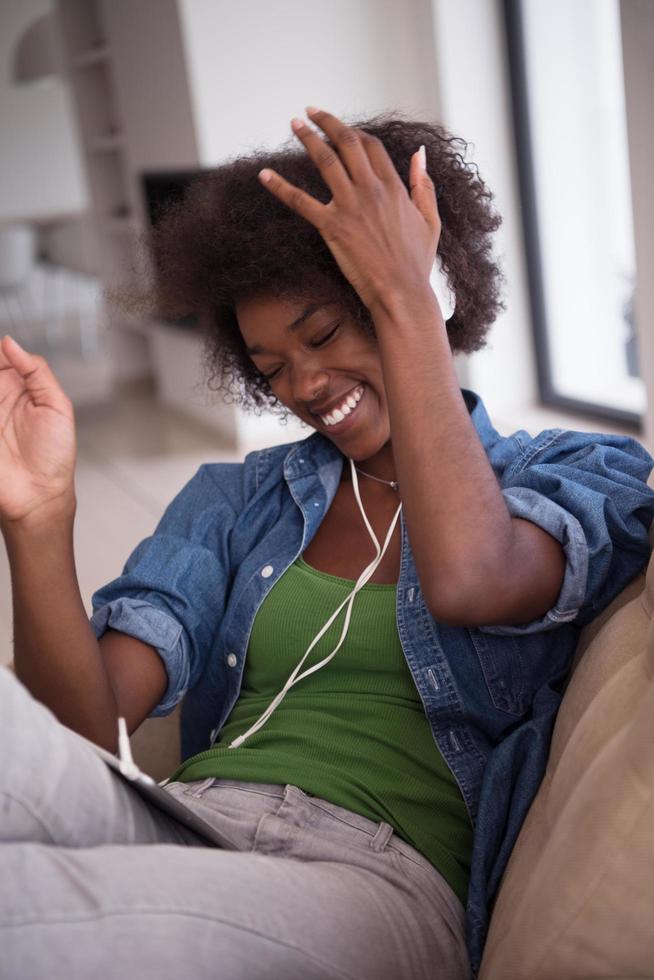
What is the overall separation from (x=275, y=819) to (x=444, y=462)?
406mm

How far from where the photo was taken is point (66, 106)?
10086 millimetres

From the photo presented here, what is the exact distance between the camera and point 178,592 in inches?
52.9

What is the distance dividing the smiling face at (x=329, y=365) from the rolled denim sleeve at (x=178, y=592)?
0.20 m

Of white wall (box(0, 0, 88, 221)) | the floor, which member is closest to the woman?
the floor

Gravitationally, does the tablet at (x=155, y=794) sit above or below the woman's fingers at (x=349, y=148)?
below

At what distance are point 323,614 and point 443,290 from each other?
1.36ft

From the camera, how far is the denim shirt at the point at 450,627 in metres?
1.16

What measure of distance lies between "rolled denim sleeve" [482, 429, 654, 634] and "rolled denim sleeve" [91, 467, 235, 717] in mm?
367

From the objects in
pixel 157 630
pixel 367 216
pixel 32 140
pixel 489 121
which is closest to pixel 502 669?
pixel 157 630

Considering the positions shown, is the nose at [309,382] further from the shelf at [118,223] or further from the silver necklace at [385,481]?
the shelf at [118,223]

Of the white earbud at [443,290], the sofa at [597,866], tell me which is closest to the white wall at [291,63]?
the white earbud at [443,290]

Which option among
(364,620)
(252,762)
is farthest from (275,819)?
(364,620)

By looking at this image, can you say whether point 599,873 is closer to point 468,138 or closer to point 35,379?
point 35,379

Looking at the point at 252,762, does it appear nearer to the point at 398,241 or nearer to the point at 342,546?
the point at 342,546
